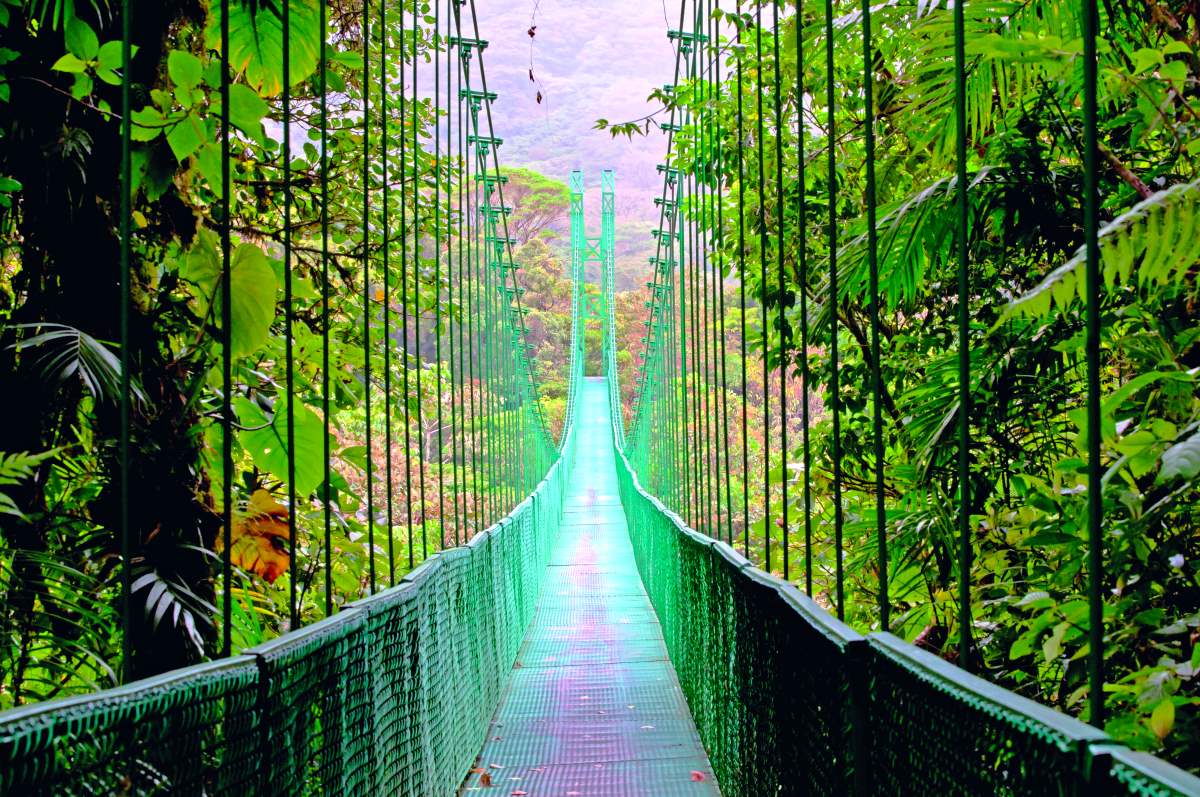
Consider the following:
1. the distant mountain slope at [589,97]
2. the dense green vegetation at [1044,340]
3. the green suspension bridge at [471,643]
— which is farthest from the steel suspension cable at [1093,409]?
the distant mountain slope at [589,97]

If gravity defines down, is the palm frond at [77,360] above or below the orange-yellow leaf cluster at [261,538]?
above

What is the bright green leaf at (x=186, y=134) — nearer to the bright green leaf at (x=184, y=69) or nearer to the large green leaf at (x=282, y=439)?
the bright green leaf at (x=184, y=69)

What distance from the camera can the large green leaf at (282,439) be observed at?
1761mm

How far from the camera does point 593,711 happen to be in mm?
3592

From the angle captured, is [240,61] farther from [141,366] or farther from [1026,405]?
[1026,405]

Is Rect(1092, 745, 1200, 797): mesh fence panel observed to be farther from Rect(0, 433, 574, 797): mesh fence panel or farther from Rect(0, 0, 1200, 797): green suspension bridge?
Rect(0, 433, 574, 797): mesh fence panel

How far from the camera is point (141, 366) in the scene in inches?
68.1

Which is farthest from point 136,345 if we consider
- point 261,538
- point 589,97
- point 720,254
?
point 589,97

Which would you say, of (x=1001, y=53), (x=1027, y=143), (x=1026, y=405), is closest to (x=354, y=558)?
(x=1026, y=405)

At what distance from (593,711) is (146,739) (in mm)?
2907

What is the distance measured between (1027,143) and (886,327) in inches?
54.2

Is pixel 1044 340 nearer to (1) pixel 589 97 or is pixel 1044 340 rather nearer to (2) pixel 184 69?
(2) pixel 184 69

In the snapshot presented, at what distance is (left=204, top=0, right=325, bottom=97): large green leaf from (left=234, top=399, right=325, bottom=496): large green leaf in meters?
0.60

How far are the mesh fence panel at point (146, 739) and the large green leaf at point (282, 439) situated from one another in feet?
2.45
